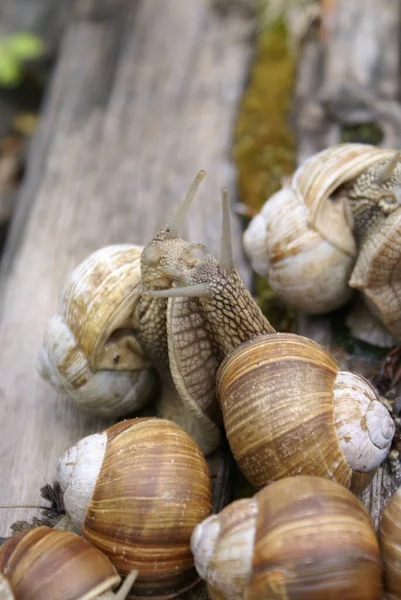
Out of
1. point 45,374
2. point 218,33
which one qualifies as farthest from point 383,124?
point 45,374

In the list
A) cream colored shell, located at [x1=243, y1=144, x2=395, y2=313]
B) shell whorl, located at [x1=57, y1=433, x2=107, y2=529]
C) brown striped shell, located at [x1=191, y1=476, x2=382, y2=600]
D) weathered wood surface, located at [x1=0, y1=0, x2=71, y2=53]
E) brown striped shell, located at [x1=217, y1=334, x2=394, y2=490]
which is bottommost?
shell whorl, located at [x1=57, y1=433, x2=107, y2=529]

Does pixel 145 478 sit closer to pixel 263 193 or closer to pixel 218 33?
pixel 263 193

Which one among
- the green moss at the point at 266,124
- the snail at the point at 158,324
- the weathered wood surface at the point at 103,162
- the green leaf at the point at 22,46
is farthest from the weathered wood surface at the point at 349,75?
the green leaf at the point at 22,46

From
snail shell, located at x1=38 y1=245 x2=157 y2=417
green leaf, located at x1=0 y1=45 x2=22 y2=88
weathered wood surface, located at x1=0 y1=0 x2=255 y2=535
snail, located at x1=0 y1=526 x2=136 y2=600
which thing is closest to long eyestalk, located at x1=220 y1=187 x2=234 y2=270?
snail shell, located at x1=38 y1=245 x2=157 y2=417

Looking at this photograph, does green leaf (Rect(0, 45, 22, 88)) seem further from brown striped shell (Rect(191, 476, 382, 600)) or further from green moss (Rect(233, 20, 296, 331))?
brown striped shell (Rect(191, 476, 382, 600))

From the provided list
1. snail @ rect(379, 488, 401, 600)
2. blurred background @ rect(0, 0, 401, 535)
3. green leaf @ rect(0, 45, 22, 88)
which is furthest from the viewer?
green leaf @ rect(0, 45, 22, 88)

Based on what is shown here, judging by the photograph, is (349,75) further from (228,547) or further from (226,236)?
(228,547)

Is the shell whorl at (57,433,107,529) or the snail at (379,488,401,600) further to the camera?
the shell whorl at (57,433,107,529)

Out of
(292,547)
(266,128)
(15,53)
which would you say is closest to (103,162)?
(266,128)

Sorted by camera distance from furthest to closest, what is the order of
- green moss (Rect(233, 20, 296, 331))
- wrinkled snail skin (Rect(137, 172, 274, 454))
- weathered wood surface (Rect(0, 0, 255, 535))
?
green moss (Rect(233, 20, 296, 331)) → weathered wood surface (Rect(0, 0, 255, 535)) → wrinkled snail skin (Rect(137, 172, 274, 454))
